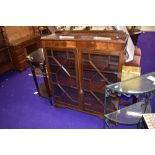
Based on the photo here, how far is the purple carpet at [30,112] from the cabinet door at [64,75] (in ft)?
0.78

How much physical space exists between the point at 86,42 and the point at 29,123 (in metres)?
1.56

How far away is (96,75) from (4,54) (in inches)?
109

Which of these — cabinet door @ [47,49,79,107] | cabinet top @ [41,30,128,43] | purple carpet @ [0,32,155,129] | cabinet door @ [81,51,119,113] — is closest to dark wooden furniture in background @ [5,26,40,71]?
purple carpet @ [0,32,155,129]

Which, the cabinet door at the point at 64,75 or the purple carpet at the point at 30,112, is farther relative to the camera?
the purple carpet at the point at 30,112

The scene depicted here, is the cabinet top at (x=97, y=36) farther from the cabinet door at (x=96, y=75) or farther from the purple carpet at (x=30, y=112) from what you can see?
the purple carpet at (x=30, y=112)

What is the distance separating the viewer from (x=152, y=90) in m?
1.53

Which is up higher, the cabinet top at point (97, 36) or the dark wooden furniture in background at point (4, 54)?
the cabinet top at point (97, 36)

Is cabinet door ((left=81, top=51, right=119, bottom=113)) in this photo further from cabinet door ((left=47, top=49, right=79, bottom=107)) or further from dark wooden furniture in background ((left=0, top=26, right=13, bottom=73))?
dark wooden furniture in background ((left=0, top=26, right=13, bottom=73))

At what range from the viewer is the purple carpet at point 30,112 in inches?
97.2

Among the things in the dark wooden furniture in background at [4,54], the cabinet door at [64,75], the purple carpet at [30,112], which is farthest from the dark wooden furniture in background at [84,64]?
the dark wooden furniture in background at [4,54]

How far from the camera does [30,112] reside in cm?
278

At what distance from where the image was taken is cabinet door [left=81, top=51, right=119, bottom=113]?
2.00m

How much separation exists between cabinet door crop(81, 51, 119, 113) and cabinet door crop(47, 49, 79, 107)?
149mm
